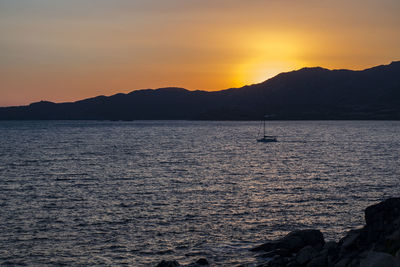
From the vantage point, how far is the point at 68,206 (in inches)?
1617

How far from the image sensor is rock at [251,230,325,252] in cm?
2700

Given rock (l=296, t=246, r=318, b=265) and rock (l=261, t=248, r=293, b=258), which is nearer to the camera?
rock (l=296, t=246, r=318, b=265)

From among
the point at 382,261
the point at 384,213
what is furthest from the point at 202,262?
the point at 382,261

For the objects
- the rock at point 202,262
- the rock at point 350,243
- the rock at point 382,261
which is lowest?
the rock at point 202,262

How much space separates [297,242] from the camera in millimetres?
27141

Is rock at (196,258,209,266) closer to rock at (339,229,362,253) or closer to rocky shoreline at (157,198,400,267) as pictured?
rocky shoreline at (157,198,400,267)

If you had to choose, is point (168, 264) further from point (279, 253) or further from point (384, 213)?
point (384, 213)

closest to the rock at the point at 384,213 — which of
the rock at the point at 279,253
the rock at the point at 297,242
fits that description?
the rock at the point at 297,242

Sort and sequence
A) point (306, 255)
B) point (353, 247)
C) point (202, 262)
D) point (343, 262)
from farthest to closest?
point (202, 262)
point (306, 255)
point (353, 247)
point (343, 262)

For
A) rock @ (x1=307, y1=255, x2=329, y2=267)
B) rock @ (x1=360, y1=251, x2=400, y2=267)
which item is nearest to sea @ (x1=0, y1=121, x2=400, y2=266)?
rock @ (x1=307, y1=255, x2=329, y2=267)

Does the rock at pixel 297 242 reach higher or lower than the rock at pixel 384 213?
lower

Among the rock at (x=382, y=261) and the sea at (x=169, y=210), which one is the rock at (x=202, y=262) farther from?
the rock at (x=382, y=261)

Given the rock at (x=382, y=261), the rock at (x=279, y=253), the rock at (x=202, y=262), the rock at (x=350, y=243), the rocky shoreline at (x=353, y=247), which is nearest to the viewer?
the rock at (x=382, y=261)

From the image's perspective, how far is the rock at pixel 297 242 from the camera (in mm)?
27000
